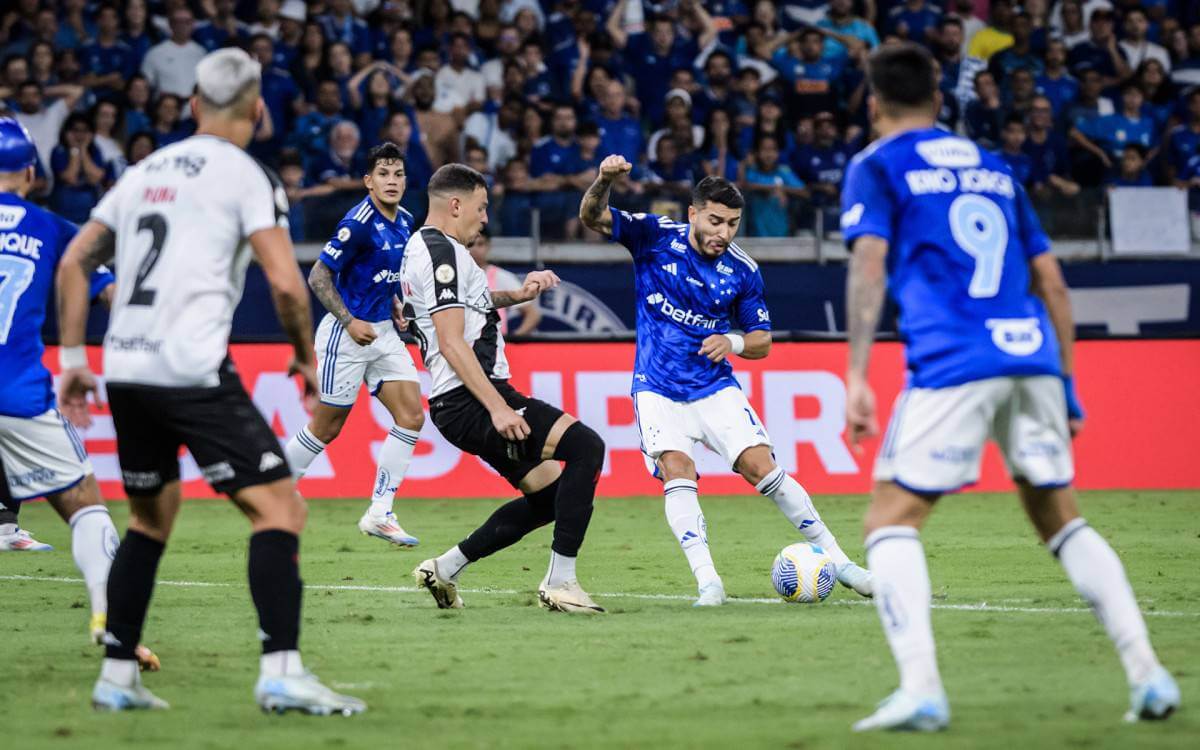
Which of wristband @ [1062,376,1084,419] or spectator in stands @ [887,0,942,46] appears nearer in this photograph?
wristband @ [1062,376,1084,419]

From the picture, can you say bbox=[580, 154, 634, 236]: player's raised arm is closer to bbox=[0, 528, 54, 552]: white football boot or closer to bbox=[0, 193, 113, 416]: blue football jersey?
bbox=[0, 193, 113, 416]: blue football jersey

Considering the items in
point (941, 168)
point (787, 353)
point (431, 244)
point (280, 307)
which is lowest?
point (787, 353)

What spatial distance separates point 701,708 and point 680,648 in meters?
1.43

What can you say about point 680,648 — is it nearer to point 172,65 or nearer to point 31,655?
point 31,655

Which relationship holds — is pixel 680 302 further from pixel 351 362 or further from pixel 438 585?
pixel 351 362

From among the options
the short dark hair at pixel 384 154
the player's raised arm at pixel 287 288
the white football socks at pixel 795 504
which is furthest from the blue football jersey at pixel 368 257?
the player's raised arm at pixel 287 288

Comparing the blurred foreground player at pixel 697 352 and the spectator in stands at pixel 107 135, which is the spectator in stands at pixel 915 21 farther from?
the blurred foreground player at pixel 697 352

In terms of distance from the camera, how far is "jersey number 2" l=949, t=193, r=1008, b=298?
572 centimetres

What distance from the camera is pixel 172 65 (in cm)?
1992

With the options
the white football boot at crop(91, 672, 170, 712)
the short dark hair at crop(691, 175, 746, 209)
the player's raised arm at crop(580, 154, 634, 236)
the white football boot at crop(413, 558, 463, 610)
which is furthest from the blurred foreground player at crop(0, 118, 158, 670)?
the short dark hair at crop(691, 175, 746, 209)

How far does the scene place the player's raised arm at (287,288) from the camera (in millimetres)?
5820

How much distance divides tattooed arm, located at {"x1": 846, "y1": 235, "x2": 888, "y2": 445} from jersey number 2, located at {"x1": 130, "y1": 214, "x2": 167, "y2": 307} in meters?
2.41

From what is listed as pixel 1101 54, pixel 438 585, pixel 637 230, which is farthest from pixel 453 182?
pixel 1101 54

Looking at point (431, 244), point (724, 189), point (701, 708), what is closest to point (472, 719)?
point (701, 708)
